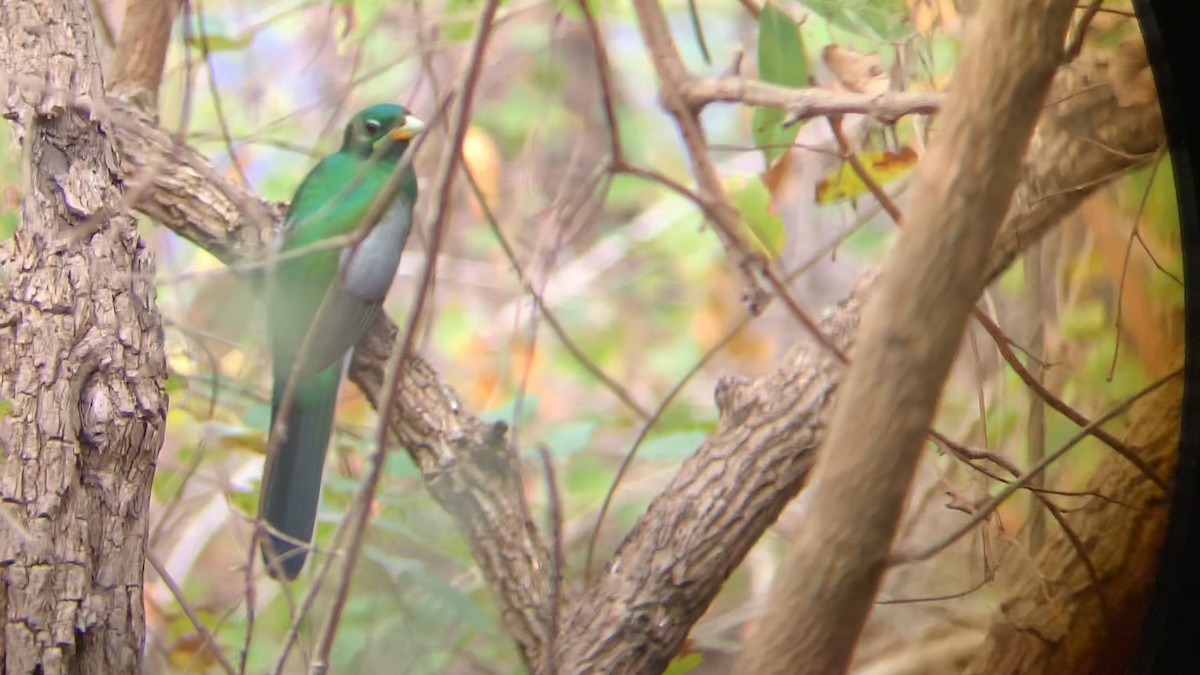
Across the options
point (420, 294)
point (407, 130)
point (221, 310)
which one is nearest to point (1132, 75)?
point (420, 294)

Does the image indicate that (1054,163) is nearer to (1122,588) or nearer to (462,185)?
(1122,588)

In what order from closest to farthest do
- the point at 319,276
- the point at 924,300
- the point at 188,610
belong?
the point at 924,300 < the point at 188,610 < the point at 319,276

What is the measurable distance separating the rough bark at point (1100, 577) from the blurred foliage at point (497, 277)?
0.08 m

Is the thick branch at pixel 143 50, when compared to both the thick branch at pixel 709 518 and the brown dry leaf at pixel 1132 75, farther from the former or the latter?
the brown dry leaf at pixel 1132 75

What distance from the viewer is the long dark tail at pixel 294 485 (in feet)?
2.40

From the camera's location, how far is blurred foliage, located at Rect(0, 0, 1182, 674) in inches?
27.1

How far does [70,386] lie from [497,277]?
11.0 inches

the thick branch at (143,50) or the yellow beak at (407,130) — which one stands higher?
the thick branch at (143,50)

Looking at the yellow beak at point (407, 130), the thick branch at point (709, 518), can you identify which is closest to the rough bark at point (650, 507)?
the thick branch at point (709, 518)

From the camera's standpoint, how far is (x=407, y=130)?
80 centimetres

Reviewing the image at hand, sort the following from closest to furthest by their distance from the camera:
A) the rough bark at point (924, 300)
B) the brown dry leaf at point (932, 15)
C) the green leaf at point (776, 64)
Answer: the rough bark at point (924, 300) → the brown dry leaf at point (932, 15) → the green leaf at point (776, 64)

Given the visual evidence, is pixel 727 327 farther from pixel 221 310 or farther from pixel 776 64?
pixel 221 310

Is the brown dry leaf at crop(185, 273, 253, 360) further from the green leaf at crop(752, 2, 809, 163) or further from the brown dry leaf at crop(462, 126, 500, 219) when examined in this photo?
the green leaf at crop(752, 2, 809, 163)

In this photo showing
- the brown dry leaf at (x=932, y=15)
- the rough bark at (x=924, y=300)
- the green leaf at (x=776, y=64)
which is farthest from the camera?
the green leaf at (x=776, y=64)
